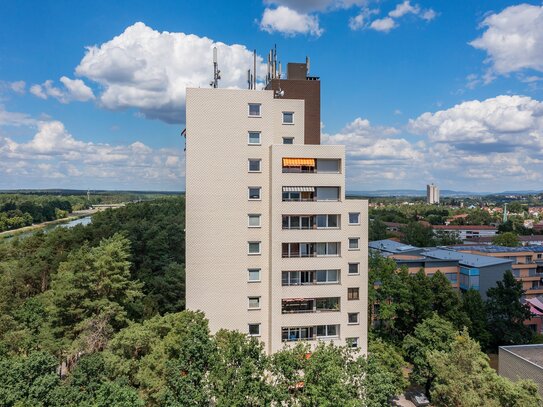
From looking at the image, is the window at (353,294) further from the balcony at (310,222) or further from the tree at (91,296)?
the tree at (91,296)

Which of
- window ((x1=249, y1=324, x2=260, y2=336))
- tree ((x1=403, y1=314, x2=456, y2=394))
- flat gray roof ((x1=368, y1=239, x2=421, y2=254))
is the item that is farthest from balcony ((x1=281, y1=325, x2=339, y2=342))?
flat gray roof ((x1=368, y1=239, x2=421, y2=254))

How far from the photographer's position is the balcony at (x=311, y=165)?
27391 mm

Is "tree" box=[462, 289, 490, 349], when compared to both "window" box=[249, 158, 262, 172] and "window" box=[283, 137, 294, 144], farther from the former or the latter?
"window" box=[249, 158, 262, 172]

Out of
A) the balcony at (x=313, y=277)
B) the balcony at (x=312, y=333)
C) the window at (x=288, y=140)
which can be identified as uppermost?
the window at (x=288, y=140)

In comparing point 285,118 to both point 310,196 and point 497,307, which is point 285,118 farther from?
point 497,307

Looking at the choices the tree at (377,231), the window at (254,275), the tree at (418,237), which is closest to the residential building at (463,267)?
the window at (254,275)

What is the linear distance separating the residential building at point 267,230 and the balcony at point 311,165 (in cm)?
8

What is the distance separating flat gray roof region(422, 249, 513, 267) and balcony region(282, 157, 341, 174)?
3216cm

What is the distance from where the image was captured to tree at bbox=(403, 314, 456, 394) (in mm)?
29081

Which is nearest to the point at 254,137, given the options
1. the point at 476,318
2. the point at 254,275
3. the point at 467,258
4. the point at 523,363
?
the point at 254,275

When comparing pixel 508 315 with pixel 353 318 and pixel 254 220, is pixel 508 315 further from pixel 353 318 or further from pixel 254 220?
pixel 254 220

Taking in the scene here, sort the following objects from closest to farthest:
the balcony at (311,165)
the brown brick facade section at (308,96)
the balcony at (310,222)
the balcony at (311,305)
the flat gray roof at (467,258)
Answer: the balcony at (311,165) < the balcony at (310,222) < the balcony at (311,305) < the brown brick facade section at (308,96) < the flat gray roof at (467,258)

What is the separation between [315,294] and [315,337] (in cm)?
326

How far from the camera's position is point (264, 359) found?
20484 mm
